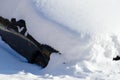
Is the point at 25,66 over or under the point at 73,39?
under

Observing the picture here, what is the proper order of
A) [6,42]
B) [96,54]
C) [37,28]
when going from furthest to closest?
[6,42] < [37,28] < [96,54]

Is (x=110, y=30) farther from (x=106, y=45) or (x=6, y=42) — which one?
(x=6, y=42)

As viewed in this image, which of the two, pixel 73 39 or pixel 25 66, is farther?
pixel 25 66

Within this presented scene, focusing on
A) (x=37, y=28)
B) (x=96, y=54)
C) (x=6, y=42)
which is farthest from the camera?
(x=6, y=42)

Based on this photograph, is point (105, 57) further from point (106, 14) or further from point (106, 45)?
point (106, 14)

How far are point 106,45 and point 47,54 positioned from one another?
0.96 meters

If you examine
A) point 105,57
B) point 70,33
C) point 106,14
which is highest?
→ point 106,14

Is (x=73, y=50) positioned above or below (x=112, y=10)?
below

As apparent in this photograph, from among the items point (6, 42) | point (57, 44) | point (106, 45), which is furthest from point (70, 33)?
point (6, 42)

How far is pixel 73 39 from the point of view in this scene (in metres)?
5.33

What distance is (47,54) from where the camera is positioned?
5.40 meters

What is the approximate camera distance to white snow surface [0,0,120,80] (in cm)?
508

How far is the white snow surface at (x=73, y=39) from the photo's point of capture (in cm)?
508

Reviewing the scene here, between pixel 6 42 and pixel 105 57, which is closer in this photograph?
pixel 105 57
